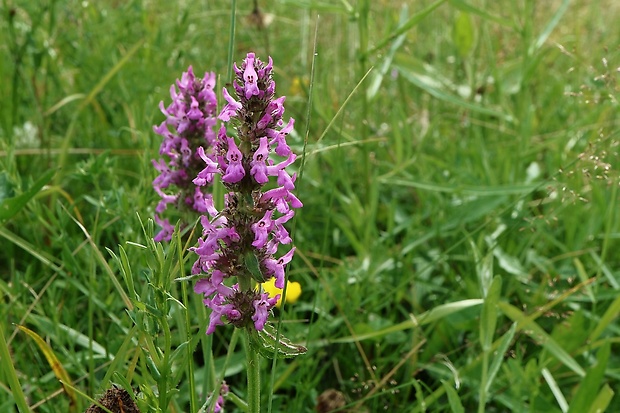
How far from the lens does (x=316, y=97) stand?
229 centimetres

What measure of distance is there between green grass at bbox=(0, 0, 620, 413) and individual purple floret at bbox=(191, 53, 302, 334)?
2.8 inches

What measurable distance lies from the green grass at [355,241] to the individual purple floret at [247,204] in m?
0.07

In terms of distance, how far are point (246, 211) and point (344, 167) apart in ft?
4.95

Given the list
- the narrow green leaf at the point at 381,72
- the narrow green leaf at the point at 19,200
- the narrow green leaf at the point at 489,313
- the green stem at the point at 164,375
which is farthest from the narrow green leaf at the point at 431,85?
the green stem at the point at 164,375

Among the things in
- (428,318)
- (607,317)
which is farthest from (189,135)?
(607,317)

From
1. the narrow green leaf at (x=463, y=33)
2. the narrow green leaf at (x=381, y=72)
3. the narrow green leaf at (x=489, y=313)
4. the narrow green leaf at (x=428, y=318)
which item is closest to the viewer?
the narrow green leaf at (x=489, y=313)

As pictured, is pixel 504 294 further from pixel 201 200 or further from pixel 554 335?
pixel 201 200

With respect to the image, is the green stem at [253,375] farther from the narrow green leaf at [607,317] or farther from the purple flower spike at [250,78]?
the narrow green leaf at [607,317]

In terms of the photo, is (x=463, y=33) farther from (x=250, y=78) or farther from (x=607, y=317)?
(x=250, y=78)

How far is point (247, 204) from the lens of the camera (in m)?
1.17

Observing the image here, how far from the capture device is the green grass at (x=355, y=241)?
1.63m

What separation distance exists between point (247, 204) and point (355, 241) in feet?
3.66

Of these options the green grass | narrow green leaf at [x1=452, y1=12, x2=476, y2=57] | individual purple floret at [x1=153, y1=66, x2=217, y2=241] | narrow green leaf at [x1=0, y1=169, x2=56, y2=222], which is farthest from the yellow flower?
narrow green leaf at [x1=452, y1=12, x2=476, y2=57]

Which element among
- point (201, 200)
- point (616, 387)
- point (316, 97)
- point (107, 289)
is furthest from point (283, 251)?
point (616, 387)
